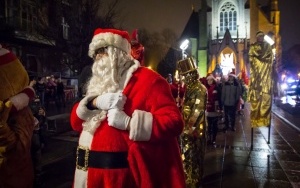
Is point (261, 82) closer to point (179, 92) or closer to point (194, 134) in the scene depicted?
point (179, 92)

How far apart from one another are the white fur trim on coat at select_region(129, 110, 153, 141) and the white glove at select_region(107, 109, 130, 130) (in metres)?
0.05

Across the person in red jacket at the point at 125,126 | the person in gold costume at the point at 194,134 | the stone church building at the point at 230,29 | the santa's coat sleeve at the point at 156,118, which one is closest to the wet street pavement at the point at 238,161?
the person in gold costume at the point at 194,134

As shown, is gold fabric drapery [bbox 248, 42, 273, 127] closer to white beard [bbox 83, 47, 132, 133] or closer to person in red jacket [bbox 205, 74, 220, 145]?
person in red jacket [bbox 205, 74, 220, 145]

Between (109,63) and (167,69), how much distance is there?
49.4 meters

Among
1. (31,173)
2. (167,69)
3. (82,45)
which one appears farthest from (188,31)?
(31,173)

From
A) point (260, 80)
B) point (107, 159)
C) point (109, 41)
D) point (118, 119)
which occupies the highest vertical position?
point (109, 41)

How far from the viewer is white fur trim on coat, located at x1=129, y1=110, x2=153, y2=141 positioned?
7.98 feet

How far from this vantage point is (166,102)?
257 centimetres

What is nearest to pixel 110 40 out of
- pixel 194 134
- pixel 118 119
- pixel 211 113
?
pixel 118 119

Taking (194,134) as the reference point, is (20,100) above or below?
above

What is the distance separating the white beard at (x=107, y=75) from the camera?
2627 mm

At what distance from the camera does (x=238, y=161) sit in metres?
7.01

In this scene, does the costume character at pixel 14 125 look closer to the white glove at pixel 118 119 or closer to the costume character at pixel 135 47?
the white glove at pixel 118 119

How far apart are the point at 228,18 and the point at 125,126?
176ft
